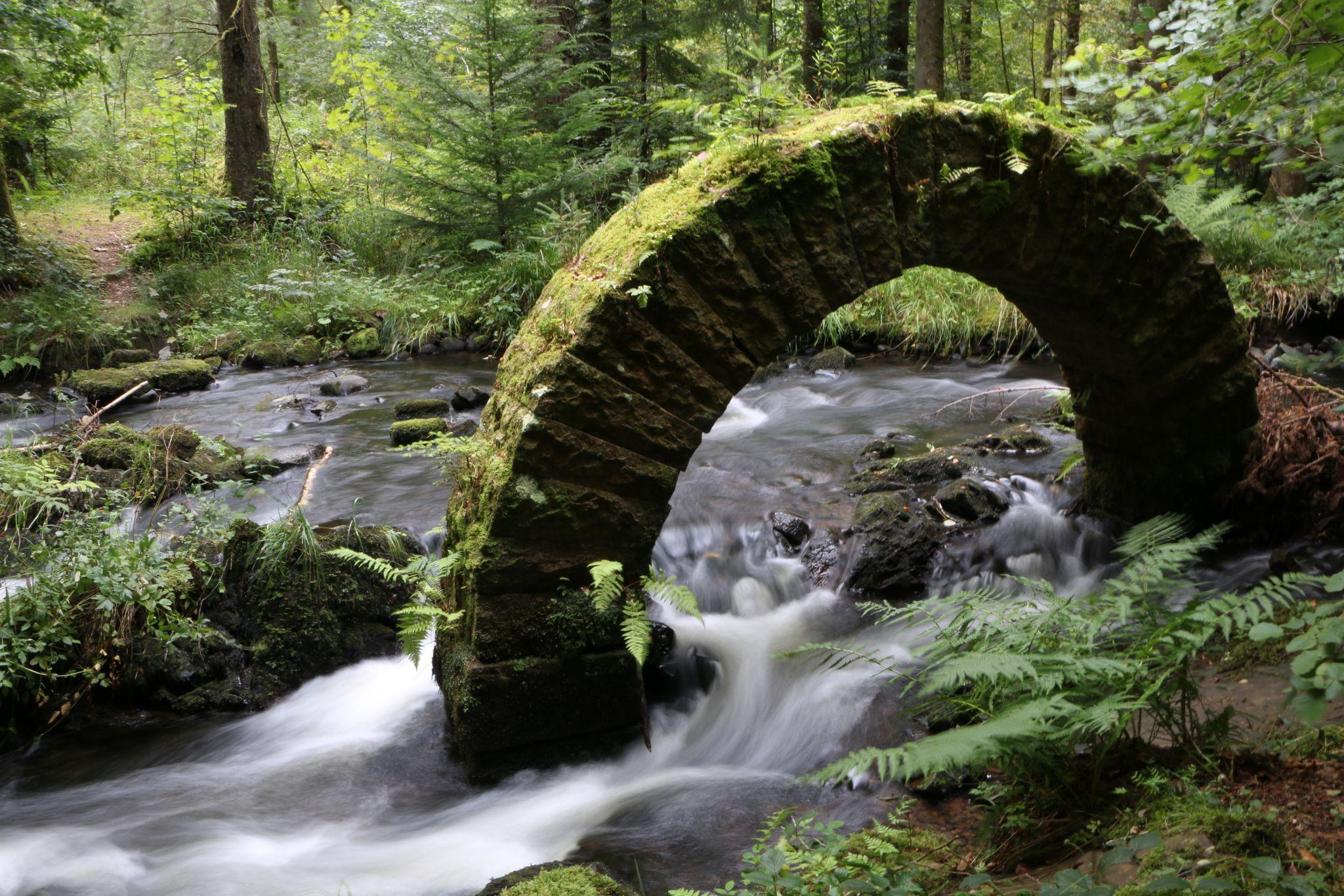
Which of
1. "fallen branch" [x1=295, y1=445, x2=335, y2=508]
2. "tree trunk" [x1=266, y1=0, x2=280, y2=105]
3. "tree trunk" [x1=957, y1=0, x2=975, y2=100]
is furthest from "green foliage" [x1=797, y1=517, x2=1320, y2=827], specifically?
"tree trunk" [x1=266, y1=0, x2=280, y2=105]

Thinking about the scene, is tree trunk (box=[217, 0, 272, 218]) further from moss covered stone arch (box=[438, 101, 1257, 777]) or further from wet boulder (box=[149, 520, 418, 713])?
moss covered stone arch (box=[438, 101, 1257, 777])

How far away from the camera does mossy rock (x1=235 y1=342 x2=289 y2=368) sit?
12.8m

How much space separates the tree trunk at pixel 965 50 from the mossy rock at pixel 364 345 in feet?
41.3

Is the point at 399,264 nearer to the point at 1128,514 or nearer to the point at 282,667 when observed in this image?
the point at 282,667

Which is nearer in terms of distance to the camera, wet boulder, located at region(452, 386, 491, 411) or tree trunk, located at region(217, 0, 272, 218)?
wet boulder, located at region(452, 386, 491, 411)

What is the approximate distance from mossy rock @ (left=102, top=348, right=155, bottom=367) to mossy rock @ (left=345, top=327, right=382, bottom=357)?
104 inches

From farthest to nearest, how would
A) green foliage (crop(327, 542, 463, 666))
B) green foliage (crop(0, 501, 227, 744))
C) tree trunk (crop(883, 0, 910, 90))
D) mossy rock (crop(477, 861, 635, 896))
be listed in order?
tree trunk (crop(883, 0, 910, 90)) < green foliage (crop(0, 501, 227, 744)) < green foliage (crop(327, 542, 463, 666)) < mossy rock (crop(477, 861, 635, 896))

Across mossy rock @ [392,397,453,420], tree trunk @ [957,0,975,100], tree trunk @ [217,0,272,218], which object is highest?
tree trunk @ [957,0,975,100]

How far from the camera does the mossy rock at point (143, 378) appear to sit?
10.6 metres

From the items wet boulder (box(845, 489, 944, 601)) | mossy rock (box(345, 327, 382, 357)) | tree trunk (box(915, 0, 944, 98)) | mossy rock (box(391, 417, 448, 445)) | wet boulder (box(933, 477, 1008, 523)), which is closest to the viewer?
wet boulder (box(845, 489, 944, 601))

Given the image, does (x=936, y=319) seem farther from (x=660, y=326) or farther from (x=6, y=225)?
(x=6, y=225)

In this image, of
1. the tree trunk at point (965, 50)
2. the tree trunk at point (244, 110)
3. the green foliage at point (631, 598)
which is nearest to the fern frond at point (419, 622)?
the green foliage at point (631, 598)

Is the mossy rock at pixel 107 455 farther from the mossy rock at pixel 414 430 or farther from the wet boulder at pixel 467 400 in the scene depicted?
the wet boulder at pixel 467 400

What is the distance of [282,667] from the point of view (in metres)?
5.17
